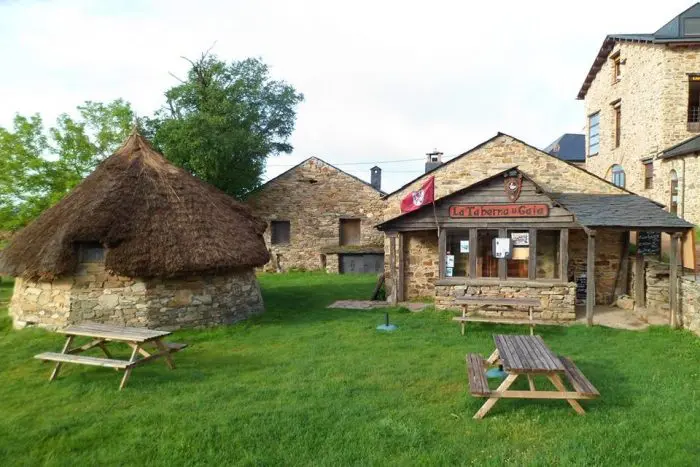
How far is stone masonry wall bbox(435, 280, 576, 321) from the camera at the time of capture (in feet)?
37.1

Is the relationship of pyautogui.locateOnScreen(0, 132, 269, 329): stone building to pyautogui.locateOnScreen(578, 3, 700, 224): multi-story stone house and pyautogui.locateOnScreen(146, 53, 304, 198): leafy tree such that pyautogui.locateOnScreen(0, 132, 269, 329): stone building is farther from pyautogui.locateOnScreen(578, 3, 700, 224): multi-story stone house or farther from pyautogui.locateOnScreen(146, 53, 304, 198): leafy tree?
pyautogui.locateOnScreen(578, 3, 700, 224): multi-story stone house

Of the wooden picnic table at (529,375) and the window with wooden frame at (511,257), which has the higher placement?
the window with wooden frame at (511,257)

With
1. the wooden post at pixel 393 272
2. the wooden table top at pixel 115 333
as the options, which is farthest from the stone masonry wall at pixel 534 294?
the wooden table top at pixel 115 333

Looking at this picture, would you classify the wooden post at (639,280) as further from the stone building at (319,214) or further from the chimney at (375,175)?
the chimney at (375,175)

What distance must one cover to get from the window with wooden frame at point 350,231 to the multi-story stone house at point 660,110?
13.1m

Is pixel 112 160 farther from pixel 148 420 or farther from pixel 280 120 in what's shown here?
pixel 280 120

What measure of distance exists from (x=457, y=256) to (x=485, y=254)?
2.36ft

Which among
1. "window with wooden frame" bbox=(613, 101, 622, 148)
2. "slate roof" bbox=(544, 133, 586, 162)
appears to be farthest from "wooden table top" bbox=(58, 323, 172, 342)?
"slate roof" bbox=(544, 133, 586, 162)

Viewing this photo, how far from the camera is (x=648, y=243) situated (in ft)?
41.7

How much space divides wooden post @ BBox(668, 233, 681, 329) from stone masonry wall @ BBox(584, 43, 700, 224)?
9496mm

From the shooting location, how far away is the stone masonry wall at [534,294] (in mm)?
11298

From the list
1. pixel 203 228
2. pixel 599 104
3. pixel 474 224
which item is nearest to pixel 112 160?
pixel 203 228

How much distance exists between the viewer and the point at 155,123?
22797 millimetres

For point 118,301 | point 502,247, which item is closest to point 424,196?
point 502,247
